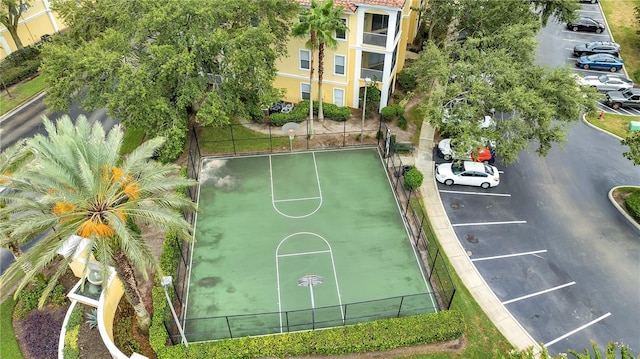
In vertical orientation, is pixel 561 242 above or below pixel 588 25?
below

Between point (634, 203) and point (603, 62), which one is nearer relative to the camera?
point (634, 203)

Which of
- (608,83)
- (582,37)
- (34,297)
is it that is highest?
(582,37)

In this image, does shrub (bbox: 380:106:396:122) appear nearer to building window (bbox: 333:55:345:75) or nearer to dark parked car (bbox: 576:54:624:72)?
building window (bbox: 333:55:345:75)

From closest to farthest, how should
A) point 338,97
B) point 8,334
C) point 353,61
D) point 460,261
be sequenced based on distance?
1. point 8,334
2. point 460,261
3. point 353,61
4. point 338,97

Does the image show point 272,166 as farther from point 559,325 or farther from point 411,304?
point 559,325

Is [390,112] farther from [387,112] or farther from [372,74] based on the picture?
[372,74]

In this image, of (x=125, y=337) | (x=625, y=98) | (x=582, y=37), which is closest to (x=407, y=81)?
(x=625, y=98)

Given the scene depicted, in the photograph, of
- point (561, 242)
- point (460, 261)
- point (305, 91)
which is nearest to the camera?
point (460, 261)
